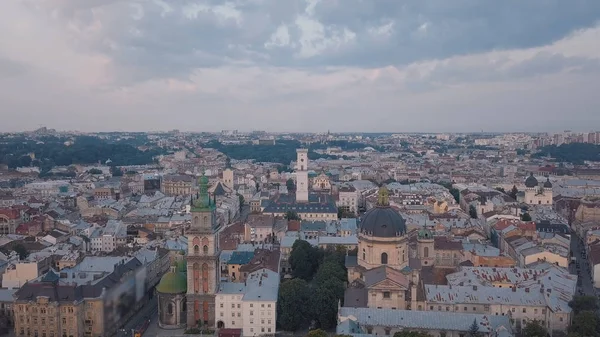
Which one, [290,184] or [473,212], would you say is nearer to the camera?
[473,212]

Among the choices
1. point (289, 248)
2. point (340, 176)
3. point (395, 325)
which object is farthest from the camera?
point (340, 176)

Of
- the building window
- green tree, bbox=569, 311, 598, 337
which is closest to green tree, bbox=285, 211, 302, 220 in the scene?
the building window

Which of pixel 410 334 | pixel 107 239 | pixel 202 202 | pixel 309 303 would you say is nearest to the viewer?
pixel 410 334

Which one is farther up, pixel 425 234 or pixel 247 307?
pixel 425 234

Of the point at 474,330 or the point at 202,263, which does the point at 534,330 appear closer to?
the point at 474,330

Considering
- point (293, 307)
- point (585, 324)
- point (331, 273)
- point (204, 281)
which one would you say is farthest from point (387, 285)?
point (204, 281)

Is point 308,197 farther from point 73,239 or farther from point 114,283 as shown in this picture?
point 114,283

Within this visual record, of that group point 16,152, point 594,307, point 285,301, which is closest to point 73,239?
point 285,301
